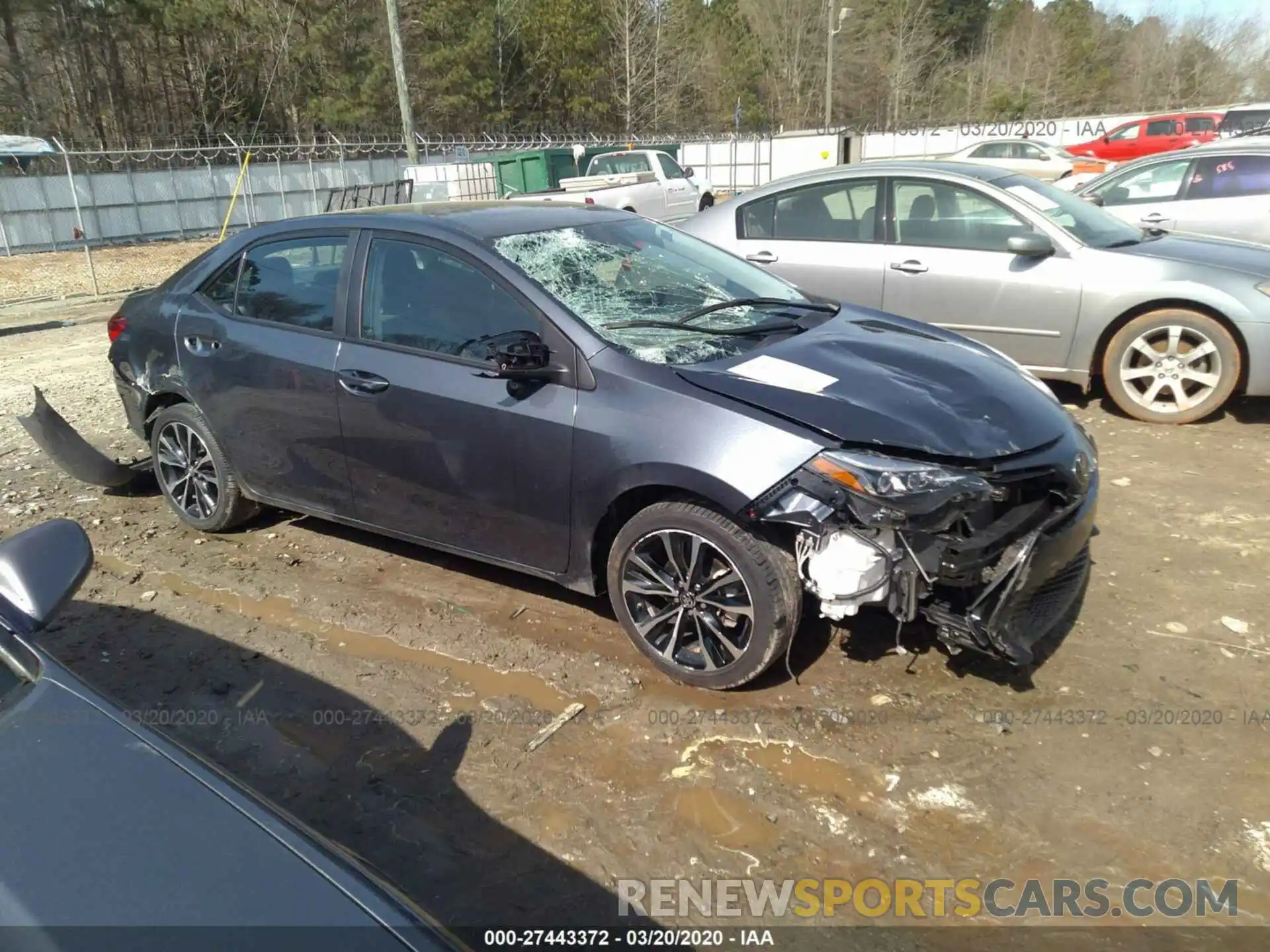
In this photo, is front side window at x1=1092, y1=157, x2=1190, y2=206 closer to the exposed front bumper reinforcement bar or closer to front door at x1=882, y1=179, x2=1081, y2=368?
front door at x1=882, y1=179, x2=1081, y2=368

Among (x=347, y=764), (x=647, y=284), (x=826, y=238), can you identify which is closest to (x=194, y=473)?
(x=347, y=764)

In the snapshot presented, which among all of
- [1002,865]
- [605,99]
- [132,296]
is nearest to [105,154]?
[132,296]

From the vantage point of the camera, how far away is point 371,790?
3.04 meters

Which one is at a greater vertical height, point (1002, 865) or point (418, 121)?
point (418, 121)

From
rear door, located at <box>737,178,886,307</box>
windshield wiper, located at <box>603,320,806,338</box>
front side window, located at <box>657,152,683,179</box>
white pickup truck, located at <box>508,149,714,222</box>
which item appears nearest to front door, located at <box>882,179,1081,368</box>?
rear door, located at <box>737,178,886,307</box>

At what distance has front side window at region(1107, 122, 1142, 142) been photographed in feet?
92.5

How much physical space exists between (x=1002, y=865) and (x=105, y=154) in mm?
26063

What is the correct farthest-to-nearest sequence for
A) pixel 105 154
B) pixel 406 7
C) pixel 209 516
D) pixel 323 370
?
pixel 406 7
pixel 105 154
pixel 209 516
pixel 323 370

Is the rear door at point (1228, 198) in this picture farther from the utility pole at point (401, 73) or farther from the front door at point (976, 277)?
the utility pole at point (401, 73)

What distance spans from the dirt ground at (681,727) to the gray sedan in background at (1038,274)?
1.33 m

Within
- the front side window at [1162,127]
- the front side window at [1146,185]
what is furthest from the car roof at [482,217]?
the front side window at [1162,127]

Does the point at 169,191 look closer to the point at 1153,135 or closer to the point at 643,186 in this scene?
the point at 643,186

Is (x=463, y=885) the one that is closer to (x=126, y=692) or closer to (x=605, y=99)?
(x=126, y=692)

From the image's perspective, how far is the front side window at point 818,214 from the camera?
671 cm
